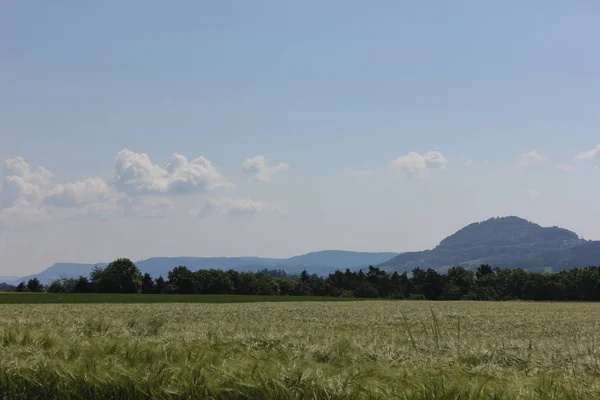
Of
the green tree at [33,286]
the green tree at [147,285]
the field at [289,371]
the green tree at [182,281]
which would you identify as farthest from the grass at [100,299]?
the field at [289,371]

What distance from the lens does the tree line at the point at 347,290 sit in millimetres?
97500

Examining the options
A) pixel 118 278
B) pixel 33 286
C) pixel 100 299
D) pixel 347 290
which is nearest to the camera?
pixel 100 299

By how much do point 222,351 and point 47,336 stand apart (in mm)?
2573

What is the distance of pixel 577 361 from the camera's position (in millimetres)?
6500

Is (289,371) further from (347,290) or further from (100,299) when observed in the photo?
(347,290)

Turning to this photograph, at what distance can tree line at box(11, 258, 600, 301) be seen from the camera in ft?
320

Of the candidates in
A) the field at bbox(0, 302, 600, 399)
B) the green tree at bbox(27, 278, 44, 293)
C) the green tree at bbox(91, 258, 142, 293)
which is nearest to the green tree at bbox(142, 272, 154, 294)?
the green tree at bbox(91, 258, 142, 293)

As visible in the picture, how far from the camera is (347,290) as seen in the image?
405ft

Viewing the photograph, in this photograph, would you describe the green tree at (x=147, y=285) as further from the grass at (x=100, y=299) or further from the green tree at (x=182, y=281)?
the grass at (x=100, y=299)

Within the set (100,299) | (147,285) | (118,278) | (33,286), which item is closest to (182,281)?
(147,285)

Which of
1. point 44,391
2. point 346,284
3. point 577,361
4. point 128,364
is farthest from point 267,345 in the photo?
point 346,284

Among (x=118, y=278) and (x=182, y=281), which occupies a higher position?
(x=118, y=278)

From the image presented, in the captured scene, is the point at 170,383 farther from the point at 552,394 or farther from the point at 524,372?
the point at 524,372

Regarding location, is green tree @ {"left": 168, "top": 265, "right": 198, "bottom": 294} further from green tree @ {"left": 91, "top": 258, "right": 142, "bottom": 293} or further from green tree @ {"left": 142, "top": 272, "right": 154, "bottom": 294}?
green tree @ {"left": 91, "top": 258, "right": 142, "bottom": 293}
